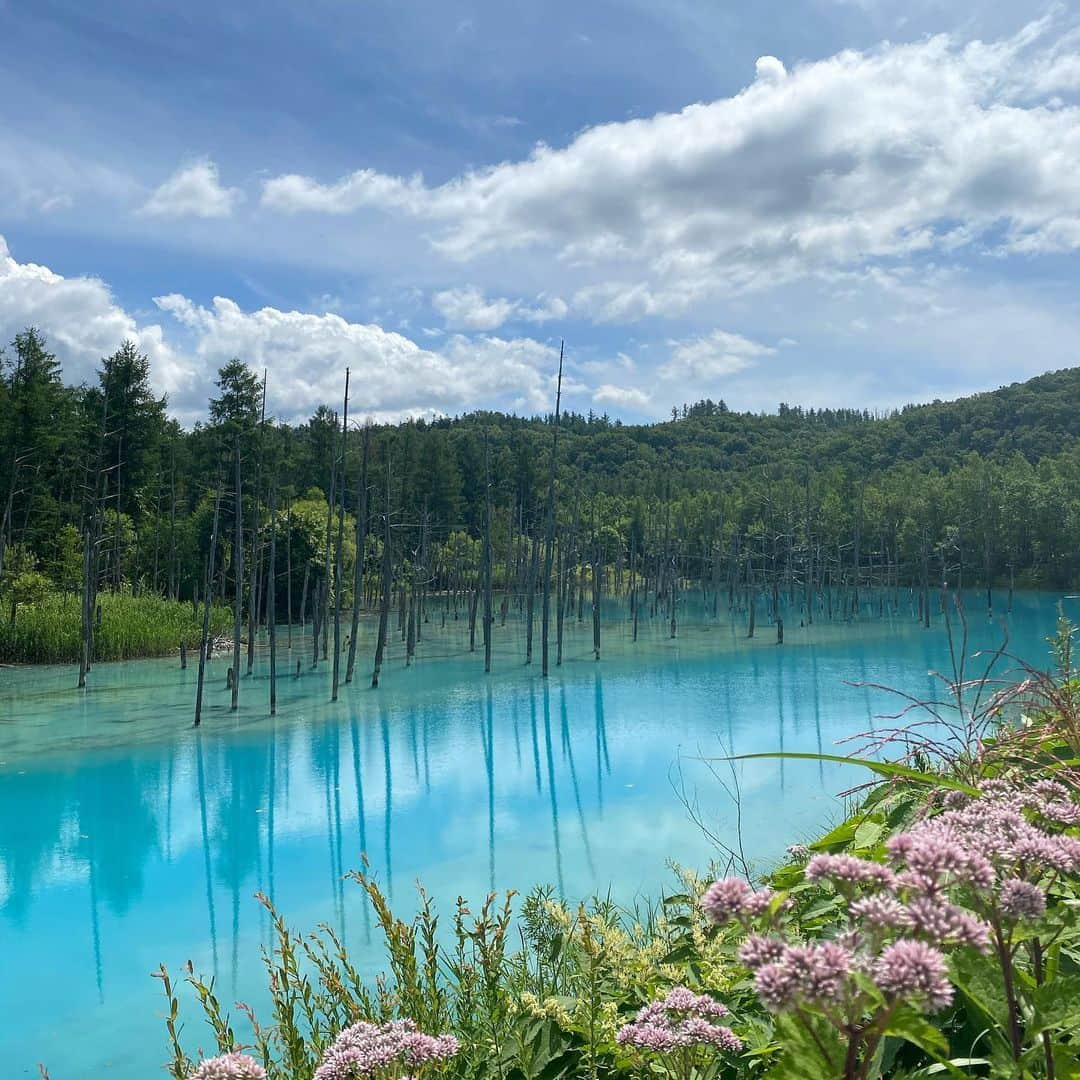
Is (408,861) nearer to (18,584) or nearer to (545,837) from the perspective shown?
(545,837)

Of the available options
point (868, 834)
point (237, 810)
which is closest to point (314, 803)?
point (237, 810)

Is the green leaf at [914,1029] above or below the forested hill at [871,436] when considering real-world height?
below

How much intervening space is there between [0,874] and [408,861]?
4.78 metres

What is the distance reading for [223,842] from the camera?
11.1 m

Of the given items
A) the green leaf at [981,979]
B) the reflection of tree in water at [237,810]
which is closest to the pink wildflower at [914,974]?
the green leaf at [981,979]

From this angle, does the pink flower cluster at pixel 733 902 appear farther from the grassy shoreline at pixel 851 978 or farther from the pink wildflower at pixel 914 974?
the pink wildflower at pixel 914 974

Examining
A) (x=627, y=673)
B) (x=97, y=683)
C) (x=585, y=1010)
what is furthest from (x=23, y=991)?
(x=627, y=673)

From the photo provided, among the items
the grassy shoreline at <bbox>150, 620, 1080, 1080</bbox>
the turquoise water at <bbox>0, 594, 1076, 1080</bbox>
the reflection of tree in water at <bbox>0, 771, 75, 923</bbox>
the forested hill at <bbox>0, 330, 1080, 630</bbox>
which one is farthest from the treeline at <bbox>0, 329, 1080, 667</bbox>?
the grassy shoreline at <bbox>150, 620, 1080, 1080</bbox>

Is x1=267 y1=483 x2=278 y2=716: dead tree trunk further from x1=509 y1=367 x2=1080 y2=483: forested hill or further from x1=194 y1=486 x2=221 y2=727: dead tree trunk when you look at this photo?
x1=509 y1=367 x2=1080 y2=483: forested hill

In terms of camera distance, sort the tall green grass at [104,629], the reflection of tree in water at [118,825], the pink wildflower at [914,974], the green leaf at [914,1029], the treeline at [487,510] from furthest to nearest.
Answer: the treeline at [487,510]
the tall green grass at [104,629]
the reflection of tree in water at [118,825]
the green leaf at [914,1029]
the pink wildflower at [914,974]

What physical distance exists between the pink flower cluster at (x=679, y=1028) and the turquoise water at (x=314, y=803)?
475cm

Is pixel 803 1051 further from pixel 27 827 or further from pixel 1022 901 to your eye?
pixel 27 827

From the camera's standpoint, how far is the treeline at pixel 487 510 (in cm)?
2639

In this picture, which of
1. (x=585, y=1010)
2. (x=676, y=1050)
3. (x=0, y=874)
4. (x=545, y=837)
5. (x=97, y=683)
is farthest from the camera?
(x=97, y=683)
